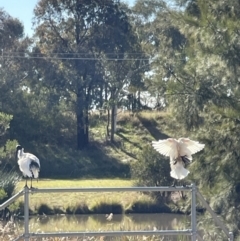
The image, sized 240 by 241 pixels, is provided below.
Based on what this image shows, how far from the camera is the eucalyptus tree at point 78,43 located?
36125 millimetres

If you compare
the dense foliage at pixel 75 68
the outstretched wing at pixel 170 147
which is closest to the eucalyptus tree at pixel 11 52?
the dense foliage at pixel 75 68

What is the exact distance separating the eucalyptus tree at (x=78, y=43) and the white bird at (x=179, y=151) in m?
28.5

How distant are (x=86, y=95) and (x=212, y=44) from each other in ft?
73.7

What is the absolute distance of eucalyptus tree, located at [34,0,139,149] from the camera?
3612 centimetres

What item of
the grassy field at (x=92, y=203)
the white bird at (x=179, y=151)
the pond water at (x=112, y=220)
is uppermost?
the white bird at (x=179, y=151)

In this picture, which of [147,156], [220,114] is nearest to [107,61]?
[147,156]

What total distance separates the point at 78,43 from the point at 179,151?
2928 centimetres

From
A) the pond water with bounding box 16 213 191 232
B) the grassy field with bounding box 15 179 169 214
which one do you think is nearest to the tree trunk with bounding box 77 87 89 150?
the grassy field with bounding box 15 179 169 214

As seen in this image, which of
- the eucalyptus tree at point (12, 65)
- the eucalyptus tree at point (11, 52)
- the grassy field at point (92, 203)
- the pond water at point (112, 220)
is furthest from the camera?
the eucalyptus tree at point (11, 52)

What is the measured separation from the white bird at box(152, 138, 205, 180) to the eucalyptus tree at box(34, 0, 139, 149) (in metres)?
28.5

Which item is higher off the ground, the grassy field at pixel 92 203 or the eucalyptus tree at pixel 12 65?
the eucalyptus tree at pixel 12 65

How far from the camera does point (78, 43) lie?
36.5 m

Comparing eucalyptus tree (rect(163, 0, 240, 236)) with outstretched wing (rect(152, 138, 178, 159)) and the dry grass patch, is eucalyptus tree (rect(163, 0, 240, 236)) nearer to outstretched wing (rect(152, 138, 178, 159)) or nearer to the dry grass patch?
outstretched wing (rect(152, 138, 178, 159))

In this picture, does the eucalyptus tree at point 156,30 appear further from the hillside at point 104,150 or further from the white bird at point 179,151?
the white bird at point 179,151
